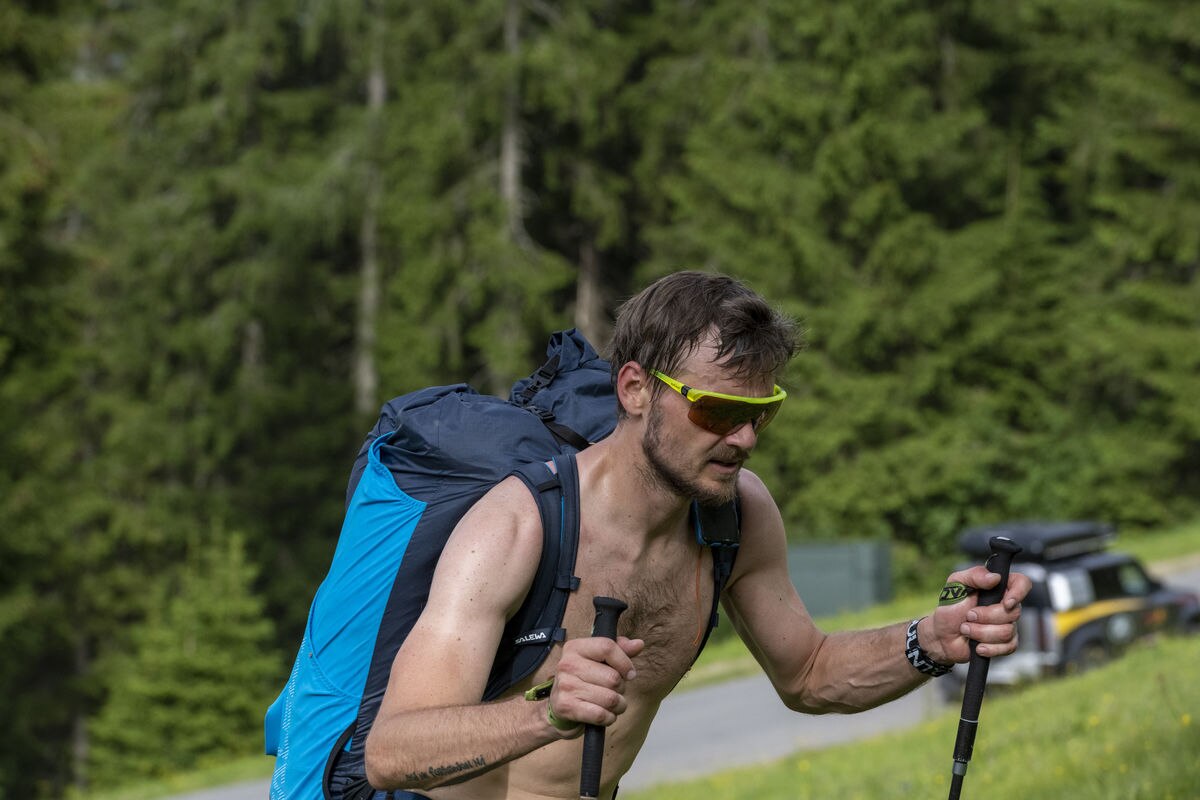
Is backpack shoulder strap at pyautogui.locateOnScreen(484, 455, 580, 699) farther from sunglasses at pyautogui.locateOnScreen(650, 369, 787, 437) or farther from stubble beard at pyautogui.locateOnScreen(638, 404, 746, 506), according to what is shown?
sunglasses at pyautogui.locateOnScreen(650, 369, 787, 437)

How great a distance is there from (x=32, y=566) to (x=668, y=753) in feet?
37.5

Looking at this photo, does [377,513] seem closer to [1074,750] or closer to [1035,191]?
[1074,750]

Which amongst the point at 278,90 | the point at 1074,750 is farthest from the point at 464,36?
the point at 1074,750

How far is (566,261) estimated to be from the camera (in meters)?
33.6

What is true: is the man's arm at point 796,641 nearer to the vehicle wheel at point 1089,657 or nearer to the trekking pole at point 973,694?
the trekking pole at point 973,694

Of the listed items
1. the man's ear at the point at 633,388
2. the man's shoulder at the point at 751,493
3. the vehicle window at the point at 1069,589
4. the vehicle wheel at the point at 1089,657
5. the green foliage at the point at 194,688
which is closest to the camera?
the man's ear at the point at 633,388

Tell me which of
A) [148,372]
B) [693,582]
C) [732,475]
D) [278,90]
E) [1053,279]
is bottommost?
[148,372]

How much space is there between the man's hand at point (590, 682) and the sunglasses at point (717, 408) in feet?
2.04

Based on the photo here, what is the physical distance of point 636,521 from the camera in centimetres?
357

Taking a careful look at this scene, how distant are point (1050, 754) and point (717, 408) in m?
4.87

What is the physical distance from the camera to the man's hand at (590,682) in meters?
2.93

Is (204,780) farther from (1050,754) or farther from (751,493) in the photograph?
(751,493)

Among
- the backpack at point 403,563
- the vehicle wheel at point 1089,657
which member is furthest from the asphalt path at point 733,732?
the backpack at point 403,563

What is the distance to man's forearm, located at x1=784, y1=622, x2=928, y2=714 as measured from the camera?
12.8 feet
